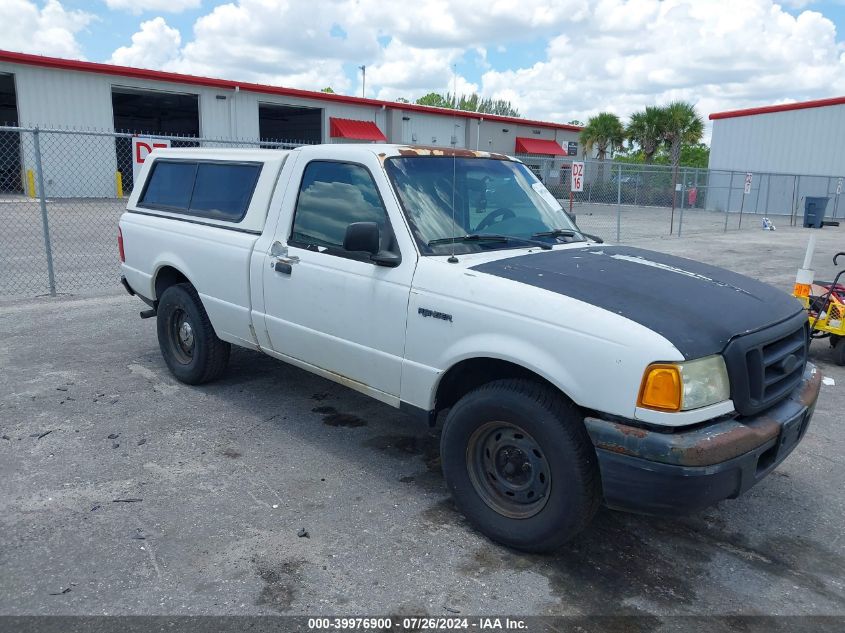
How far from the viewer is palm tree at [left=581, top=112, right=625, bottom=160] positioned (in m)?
43.2

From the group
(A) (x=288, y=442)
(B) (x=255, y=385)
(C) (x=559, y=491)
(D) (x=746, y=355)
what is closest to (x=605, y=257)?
(D) (x=746, y=355)

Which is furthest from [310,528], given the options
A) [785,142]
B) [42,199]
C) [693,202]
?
[785,142]

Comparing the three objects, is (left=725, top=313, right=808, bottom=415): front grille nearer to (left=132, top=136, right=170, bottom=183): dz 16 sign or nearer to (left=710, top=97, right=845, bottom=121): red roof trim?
(left=132, top=136, right=170, bottom=183): dz 16 sign

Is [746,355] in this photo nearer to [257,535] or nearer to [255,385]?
[257,535]

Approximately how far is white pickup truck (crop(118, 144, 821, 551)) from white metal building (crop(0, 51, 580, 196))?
16429 mm

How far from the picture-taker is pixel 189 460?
4.41 meters

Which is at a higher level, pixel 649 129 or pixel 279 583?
pixel 649 129

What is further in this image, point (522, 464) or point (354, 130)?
point (354, 130)

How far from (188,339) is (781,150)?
3570cm

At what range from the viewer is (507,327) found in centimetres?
332

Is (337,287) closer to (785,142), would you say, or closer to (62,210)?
(62,210)

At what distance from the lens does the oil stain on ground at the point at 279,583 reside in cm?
301

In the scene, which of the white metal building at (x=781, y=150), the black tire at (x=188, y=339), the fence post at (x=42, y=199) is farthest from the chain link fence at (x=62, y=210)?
the white metal building at (x=781, y=150)

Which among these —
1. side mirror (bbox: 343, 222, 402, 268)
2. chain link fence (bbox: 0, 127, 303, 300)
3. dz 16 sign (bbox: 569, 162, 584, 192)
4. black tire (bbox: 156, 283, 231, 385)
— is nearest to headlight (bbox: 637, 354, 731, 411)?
side mirror (bbox: 343, 222, 402, 268)
